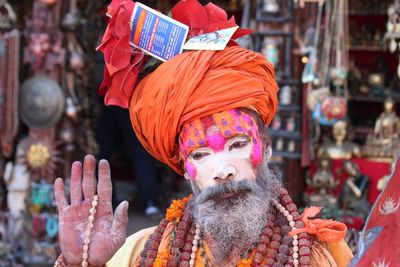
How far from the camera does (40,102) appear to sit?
5.02m

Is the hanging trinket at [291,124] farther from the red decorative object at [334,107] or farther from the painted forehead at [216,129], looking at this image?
the painted forehead at [216,129]

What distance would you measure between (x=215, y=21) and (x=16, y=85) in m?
2.49

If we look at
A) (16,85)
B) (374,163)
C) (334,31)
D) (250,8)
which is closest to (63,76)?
(16,85)

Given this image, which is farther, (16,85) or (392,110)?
(392,110)

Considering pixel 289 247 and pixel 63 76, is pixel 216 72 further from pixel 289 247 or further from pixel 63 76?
pixel 63 76

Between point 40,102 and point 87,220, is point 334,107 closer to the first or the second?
point 40,102

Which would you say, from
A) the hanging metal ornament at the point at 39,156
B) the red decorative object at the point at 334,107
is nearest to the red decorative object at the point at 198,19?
the hanging metal ornament at the point at 39,156

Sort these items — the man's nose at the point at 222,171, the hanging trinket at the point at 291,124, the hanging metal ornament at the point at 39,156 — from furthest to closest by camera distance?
1. the hanging trinket at the point at 291,124
2. the hanging metal ornament at the point at 39,156
3. the man's nose at the point at 222,171

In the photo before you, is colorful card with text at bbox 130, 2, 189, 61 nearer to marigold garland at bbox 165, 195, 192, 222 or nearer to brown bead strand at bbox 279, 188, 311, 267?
marigold garland at bbox 165, 195, 192, 222

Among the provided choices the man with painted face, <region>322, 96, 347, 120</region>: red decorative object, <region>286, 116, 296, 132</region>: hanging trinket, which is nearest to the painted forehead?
the man with painted face

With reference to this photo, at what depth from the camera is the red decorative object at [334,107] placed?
5.33m

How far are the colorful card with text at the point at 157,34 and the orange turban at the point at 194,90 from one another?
8 cm

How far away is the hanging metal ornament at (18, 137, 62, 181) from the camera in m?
5.07

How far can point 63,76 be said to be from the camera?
16.6ft
